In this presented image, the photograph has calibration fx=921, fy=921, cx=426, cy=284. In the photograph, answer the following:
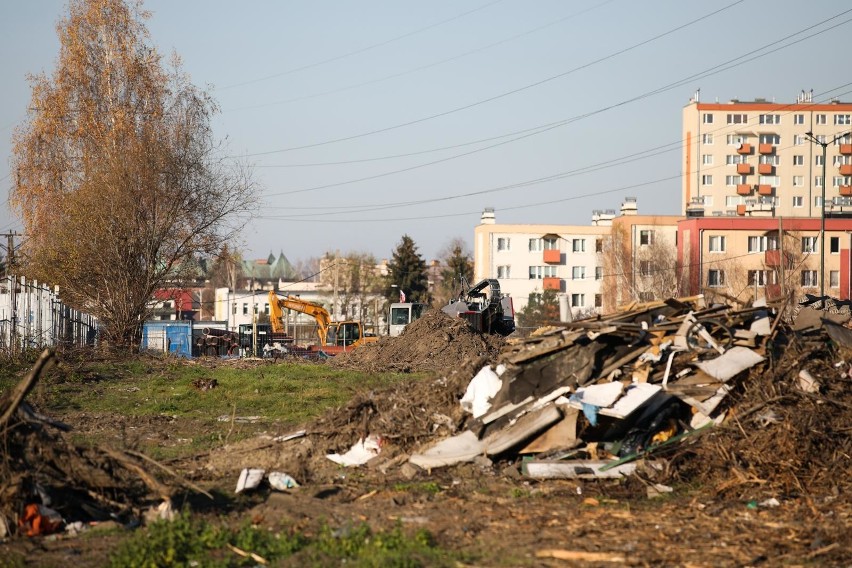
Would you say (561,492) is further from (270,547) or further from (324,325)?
(324,325)

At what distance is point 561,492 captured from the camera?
9383 millimetres

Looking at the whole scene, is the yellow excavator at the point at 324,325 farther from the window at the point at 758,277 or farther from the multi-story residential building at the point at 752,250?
the window at the point at 758,277

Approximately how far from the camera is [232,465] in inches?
432

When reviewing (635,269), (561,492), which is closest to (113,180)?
(561,492)

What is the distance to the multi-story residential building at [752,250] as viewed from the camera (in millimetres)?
61875

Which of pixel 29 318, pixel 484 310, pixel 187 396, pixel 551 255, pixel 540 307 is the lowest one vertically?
pixel 187 396

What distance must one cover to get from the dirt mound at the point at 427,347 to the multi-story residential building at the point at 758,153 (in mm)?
63876

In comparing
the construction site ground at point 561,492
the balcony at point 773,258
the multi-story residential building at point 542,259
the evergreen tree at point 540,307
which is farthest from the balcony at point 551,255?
the construction site ground at point 561,492

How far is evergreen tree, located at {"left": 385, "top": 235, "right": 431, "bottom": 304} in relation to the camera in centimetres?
8294

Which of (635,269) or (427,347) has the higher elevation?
(635,269)

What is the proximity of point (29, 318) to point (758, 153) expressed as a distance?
79.2 metres

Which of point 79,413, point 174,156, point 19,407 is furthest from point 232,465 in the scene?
point 174,156

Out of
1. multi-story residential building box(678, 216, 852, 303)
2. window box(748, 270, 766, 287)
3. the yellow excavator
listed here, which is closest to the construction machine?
the yellow excavator

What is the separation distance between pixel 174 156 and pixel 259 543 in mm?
31259
